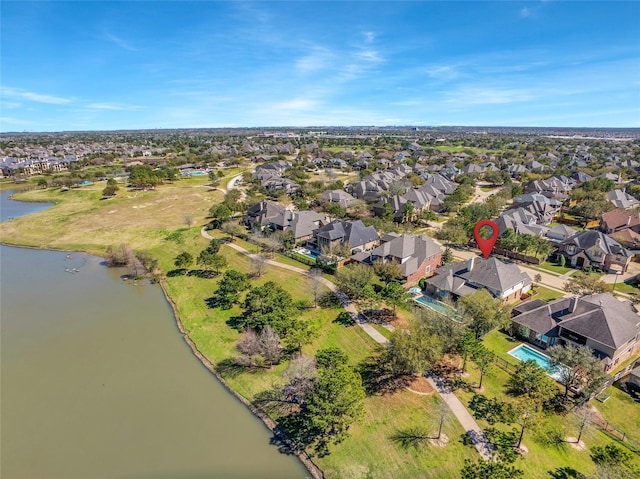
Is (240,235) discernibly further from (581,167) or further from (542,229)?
(581,167)

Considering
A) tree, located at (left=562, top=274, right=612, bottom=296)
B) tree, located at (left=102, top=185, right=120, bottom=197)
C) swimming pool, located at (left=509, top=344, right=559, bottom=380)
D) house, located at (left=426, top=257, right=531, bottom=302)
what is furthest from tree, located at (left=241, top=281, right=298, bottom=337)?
tree, located at (left=102, top=185, right=120, bottom=197)

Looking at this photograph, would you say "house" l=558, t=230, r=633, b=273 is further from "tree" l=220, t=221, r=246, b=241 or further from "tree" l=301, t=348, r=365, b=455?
"tree" l=220, t=221, r=246, b=241

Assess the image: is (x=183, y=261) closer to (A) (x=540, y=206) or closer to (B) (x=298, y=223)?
(B) (x=298, y=223)

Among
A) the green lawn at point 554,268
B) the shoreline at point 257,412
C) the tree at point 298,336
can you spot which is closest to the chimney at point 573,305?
the green lawn at point 554,268

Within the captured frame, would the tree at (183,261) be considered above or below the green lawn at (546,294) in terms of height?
above

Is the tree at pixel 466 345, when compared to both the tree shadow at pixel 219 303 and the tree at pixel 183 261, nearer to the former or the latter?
the tree shadow at pixel 219 303
